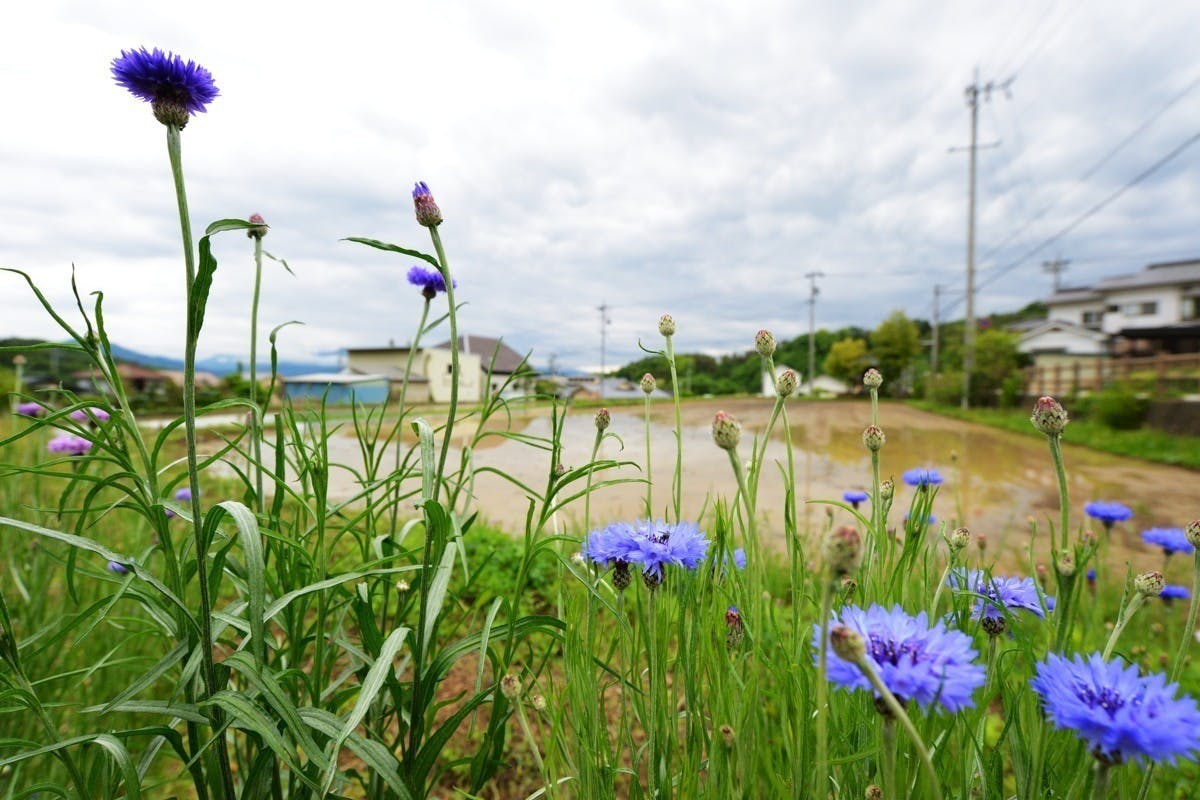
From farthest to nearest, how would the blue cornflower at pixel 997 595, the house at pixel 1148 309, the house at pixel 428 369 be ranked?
the house at pixel 428 369 → the house at pixel 1148 309 → the blue cornflower at pixel 997 595

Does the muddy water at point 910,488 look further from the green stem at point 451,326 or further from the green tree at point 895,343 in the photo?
the green tree at point 895,343

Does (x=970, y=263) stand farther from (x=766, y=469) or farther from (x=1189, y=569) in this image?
(x=1189, y=569)

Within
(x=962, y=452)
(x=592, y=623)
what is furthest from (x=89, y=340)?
(x=962, y=452)

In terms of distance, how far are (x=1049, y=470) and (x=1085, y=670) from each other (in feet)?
20.9

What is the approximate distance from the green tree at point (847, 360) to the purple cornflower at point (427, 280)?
22.1m

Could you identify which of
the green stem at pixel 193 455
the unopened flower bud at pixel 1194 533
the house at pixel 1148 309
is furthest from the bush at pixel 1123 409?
the house at pixel 1148 309

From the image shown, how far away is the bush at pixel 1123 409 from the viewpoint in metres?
7.81

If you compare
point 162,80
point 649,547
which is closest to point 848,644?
point 649,547

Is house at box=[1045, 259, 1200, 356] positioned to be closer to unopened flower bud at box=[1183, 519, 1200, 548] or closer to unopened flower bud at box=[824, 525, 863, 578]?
unopened flower bud at box=[1183, 519, 1200, 548]

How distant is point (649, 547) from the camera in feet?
2.10

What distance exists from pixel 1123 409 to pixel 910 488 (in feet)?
22.1

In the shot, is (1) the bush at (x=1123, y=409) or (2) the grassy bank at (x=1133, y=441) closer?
(2) the grassy bank at (x=1133, y=441)

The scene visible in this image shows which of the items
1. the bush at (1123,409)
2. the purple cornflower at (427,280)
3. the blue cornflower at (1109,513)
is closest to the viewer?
the purple cornflower at (427,280)

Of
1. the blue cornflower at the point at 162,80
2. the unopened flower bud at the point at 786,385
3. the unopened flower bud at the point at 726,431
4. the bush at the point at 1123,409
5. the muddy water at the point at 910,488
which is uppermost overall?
the blue cornflower at the point at 162,80
